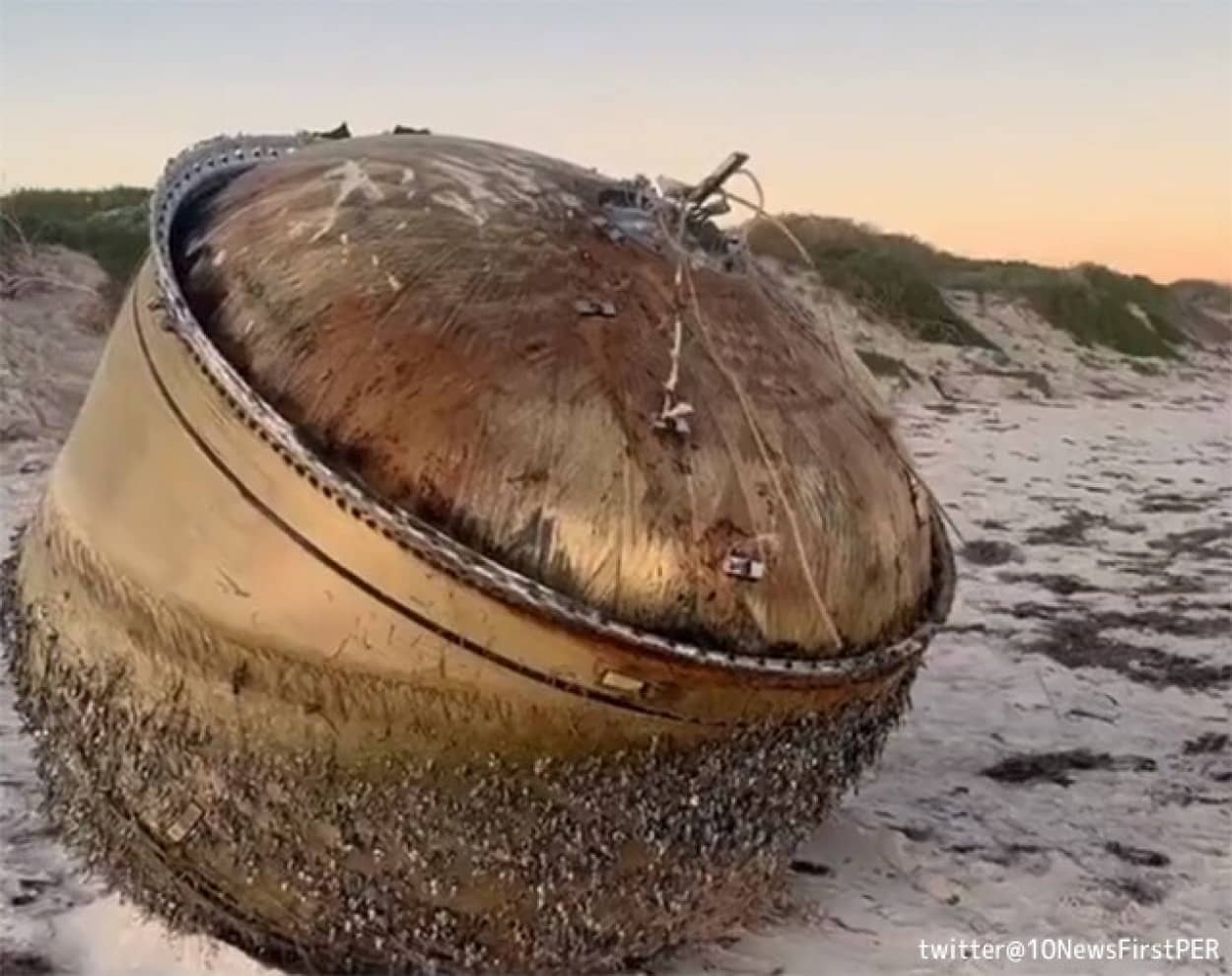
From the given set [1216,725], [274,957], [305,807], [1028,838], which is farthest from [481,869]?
[1216,725]

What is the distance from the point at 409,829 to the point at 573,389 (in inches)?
34.9

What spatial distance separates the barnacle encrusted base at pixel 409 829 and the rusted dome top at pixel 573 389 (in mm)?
324

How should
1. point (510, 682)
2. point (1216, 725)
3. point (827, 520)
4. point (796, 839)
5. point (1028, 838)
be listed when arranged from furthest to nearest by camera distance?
point (1216, 725) < point (1028, 838) < point (796, 839) < point (827, 520) < point (510, 682)

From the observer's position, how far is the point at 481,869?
10.8ft

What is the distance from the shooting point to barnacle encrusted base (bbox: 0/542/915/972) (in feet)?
10.6

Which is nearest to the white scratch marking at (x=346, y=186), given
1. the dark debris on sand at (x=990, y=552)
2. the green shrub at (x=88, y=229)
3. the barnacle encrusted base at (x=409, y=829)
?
the barnacle encrusted base at (x=409, y=829)

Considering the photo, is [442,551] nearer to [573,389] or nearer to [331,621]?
[331,621]

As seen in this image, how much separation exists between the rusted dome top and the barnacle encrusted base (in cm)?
32

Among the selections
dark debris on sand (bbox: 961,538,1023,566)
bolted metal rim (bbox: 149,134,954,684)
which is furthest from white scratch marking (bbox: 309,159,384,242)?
dark debris on sand (bbox: 961,538,1023,566)

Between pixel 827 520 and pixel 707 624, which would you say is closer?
pixel 707 624

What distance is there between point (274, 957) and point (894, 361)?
1662cm

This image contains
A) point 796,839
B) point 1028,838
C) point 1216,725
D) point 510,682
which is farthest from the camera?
point 1216,725

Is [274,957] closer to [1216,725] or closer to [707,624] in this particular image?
[707,624]

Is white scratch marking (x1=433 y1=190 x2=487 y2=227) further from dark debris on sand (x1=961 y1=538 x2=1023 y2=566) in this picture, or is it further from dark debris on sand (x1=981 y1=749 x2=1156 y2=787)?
dark debris on sand (x1=961 y1=538 x2=1023 y2=566)
